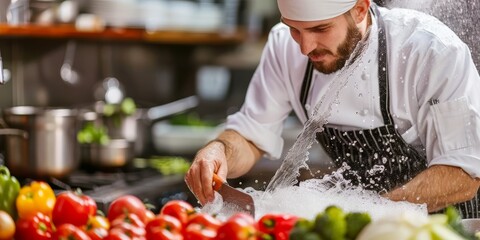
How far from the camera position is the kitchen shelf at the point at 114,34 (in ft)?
12.5

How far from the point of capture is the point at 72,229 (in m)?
1.62

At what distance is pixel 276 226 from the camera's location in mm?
1609

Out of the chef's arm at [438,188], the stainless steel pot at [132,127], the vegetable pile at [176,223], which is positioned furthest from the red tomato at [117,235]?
the stainless steel pot at [132,127]

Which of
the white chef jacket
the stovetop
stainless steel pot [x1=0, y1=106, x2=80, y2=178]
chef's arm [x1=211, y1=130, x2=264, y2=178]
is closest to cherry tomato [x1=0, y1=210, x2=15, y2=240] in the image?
chef's arm [x1=211, y1=130, x2=264, y2=178]

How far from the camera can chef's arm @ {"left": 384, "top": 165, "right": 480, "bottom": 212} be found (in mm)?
2299

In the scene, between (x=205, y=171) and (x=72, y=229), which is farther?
(x=205, y=171)

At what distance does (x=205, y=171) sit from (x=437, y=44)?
0.82 metres

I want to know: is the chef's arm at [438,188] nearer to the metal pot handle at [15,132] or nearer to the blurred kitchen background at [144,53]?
the blurred kitchen background at [144,53]

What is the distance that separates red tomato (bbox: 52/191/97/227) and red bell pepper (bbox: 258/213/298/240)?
1.43ft

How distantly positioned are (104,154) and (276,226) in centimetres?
272

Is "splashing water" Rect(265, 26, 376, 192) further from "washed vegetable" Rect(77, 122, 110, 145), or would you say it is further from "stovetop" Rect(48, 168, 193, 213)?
"washed vegetable" Rect(77, 122, 110, 145)

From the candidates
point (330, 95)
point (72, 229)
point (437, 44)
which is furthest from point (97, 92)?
point (72, 229)

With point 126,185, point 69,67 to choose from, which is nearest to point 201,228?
point 126,185

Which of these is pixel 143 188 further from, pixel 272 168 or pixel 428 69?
pixel 428 69
